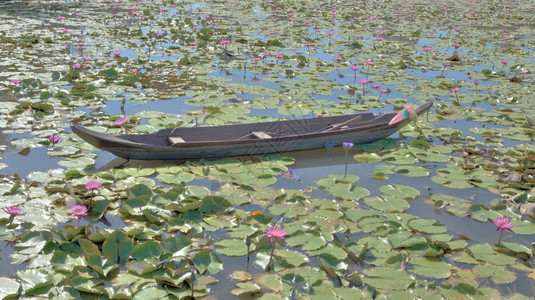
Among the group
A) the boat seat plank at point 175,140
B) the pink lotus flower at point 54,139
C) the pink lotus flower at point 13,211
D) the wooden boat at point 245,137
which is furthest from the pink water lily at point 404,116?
the pink lotus flower at point 13,211

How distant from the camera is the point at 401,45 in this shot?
11305 mm

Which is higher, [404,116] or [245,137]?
[404,116]

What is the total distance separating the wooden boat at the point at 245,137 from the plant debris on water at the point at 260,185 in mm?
130

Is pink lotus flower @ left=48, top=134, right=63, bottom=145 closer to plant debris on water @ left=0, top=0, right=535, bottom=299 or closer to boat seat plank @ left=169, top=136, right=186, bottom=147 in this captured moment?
plant debris on water @ left=0, top=0, right=535, bottom=299

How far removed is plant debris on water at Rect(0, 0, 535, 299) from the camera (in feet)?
10.4

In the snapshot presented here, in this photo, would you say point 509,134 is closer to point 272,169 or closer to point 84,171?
point 272,169

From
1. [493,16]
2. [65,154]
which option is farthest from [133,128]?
[493,16]

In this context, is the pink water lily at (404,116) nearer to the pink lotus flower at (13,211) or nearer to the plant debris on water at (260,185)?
the plant debris on water at (260,185)

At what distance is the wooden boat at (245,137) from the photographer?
4668 millimetres

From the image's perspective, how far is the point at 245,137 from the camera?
17.4ft

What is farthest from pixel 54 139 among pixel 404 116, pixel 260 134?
pixel 404 116

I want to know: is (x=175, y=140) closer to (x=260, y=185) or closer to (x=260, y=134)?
(x=260, y=134)

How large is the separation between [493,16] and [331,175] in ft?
46.0

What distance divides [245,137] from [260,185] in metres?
0.98
